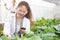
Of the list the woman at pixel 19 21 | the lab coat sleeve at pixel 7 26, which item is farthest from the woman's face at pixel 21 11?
the lab coat sleeve at pixel 7 26

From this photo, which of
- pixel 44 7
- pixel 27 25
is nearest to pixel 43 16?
pixel 44 7

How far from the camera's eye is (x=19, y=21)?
1.53m

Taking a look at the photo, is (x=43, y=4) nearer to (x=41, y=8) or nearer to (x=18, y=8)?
(x=41, y=8)

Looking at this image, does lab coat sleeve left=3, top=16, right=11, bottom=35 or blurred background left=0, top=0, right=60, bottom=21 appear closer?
lab coat sleeve left=3, top=16, right=11, bottom=35

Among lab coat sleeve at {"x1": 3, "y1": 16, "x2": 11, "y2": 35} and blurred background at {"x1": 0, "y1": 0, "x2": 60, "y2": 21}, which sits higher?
blurred background at {"x1": 0, "y1": 0, "x2": 60, "y2": 21}

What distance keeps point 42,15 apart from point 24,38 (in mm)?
386

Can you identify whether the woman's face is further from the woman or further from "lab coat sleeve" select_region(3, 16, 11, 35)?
"lab coat sleeve" select_region(3, 16, 11, 35)

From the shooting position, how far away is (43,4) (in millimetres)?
1705

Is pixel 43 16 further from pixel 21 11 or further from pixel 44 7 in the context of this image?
pixel 21 11

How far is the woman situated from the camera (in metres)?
1.46

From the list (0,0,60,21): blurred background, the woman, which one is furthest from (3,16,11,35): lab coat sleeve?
(0,0,60,21): blurred background

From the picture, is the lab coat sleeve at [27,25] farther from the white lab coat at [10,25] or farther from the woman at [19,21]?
the white lab coat at [10,25]

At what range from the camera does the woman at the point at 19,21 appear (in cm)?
146

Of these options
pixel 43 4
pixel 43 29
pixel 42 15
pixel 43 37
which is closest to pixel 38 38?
pixel 43 37
